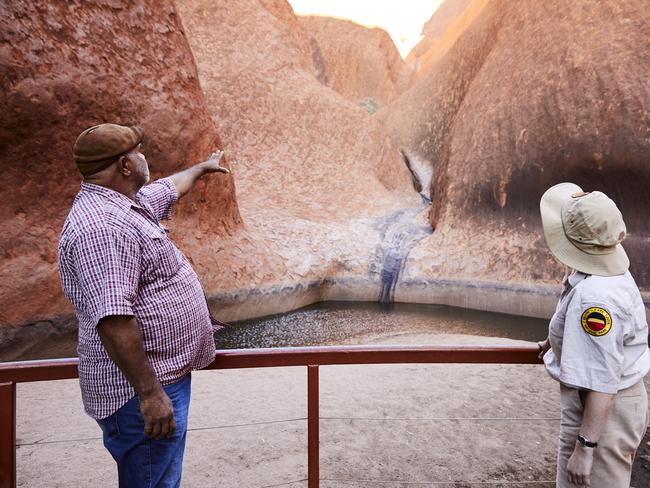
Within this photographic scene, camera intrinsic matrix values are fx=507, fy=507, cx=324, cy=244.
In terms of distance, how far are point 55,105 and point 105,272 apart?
6.39 meters

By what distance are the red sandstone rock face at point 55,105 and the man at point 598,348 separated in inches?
253

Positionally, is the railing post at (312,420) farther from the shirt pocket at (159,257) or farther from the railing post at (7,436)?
the railing post at (7,436)

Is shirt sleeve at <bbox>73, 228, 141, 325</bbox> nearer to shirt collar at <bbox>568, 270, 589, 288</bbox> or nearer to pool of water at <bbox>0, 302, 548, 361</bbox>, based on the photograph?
shirt collar at <bbox>568, 270, 589, 288</bbox>

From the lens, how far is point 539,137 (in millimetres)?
10609

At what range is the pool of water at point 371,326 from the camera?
7.70 m

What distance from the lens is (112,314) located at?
117 cm

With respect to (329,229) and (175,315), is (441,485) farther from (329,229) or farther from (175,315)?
(329,229)

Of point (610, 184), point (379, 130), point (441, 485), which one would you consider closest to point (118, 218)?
point (441, 485)

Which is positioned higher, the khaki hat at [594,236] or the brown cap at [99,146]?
the brown cap at [99,146]

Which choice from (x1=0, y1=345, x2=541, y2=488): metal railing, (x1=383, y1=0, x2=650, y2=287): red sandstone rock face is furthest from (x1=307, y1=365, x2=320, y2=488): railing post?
(x1=383, y1=0, x2=650, y2=287): red sandstone rock face

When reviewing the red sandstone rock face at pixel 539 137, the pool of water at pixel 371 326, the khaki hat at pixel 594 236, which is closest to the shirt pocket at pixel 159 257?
the khaki hat at pixel 594 236

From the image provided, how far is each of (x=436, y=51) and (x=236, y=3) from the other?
11.8 meters

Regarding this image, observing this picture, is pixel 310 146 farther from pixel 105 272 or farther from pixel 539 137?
pixel 105 272

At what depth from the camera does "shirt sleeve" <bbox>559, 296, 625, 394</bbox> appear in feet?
4.06
